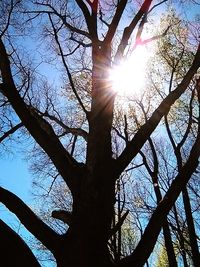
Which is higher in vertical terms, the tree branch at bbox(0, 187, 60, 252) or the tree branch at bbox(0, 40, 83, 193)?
the tree branch at bbox(0, 40, 83, 193)

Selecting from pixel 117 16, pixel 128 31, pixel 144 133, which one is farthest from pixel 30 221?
pixel 128 31

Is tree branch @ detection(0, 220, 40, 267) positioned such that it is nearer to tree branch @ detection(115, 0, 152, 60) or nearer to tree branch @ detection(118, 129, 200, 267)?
tree branch @ detection(118, 129, 200, 267)

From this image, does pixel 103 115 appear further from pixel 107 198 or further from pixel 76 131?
pixel 76 131

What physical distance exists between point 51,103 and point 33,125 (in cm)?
459

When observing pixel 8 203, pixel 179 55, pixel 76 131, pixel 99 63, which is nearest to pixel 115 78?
pixel 99 63

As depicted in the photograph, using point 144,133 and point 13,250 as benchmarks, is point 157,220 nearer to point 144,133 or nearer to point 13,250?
point 144,133

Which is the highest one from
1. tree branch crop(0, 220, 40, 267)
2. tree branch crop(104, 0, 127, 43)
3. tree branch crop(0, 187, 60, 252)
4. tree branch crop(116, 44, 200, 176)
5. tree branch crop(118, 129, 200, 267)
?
tree branch crop(104, 0, 127, 43)

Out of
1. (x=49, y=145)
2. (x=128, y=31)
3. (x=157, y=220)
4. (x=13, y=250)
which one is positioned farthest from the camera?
(x=128, y=31)

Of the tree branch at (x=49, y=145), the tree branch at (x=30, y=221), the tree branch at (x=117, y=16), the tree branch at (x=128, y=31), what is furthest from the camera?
the tree branch at (x=128, y=31)

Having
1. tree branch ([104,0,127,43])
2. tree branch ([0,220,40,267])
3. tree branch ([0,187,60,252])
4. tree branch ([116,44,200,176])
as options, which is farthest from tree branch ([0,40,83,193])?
tree branch ([104,0,127,43])

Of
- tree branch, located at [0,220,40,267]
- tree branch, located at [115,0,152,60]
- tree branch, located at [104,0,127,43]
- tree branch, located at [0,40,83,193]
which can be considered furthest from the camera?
tree branch, located at [115,0,152,60]

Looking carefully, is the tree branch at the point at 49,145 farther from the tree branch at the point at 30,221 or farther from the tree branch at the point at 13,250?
the tree branch at the point at 13,250

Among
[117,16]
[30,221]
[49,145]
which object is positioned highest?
[117,16]

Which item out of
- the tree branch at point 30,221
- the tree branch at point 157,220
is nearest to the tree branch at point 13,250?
the tree branch at point 30,221
